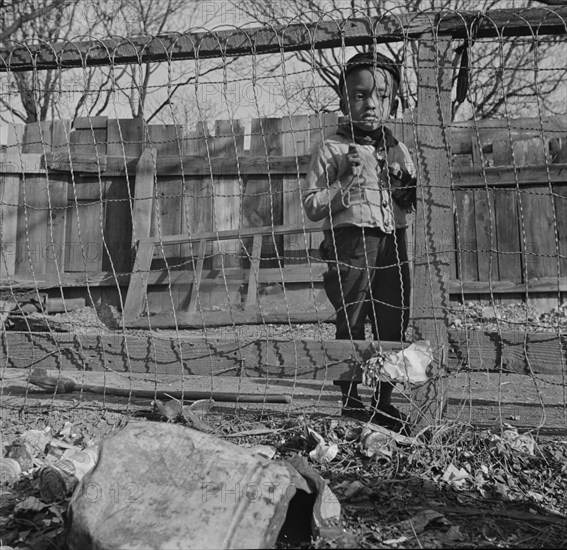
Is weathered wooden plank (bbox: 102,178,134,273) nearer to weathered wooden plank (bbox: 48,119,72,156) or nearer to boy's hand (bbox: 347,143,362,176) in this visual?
weathered wooden plank (bbox: 48,119,72,156)

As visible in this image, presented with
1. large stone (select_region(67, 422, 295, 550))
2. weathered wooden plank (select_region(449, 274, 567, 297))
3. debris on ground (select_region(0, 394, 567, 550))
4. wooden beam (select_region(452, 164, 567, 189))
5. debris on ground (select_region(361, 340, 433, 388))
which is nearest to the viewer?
large stone (select_region(67, 422, 295, 550))

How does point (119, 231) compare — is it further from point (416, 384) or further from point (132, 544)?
point (132, 544)

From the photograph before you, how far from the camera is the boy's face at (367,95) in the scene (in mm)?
3750

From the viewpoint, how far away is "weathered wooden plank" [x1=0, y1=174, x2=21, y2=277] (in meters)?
8.68

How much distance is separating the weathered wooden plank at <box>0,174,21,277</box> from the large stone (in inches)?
271

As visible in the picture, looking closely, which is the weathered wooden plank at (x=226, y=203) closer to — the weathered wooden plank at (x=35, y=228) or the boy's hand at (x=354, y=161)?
the weathered wooden plank at (x=35, y=228)

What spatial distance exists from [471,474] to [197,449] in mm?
1300

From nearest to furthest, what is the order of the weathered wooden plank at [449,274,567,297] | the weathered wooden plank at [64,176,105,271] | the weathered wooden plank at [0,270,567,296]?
the weathered wooden plank at [0,270,567,296]
the weathered wooden plank at [449,274,567,297]
the weathered wooden plank at [64,176,105,271]

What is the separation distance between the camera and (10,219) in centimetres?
891

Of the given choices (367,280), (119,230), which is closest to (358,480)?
(367,280)

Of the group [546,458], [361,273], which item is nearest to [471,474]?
[546,458]

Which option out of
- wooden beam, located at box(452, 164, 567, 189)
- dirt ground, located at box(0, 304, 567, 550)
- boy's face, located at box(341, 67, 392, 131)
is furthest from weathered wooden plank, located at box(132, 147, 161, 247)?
boy's face, located at box(341, 67, 392, 131)

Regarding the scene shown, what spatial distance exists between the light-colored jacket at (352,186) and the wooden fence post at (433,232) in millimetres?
233

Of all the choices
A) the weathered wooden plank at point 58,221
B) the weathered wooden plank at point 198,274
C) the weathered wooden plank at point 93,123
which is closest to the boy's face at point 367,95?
the weathered wooden plank at point 198,274
